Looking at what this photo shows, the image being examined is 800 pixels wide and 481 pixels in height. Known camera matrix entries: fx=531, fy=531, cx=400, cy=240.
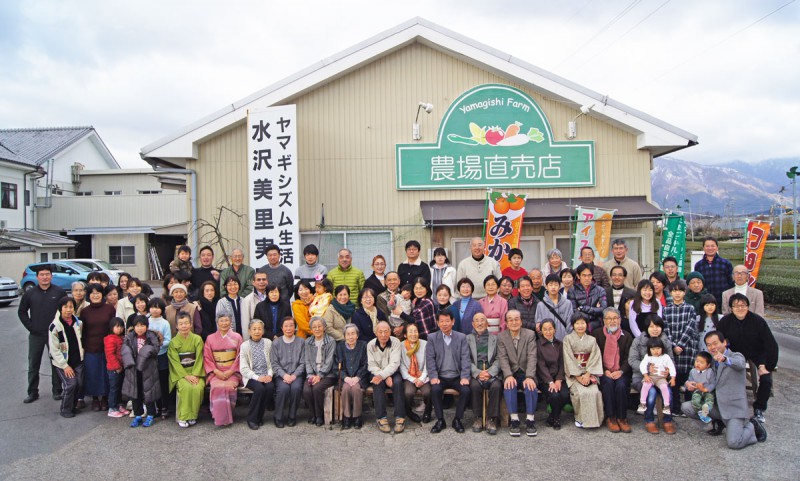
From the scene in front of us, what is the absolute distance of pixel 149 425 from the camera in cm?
591

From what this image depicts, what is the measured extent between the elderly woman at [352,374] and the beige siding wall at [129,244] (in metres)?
21.6

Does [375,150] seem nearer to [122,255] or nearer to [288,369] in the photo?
[288,369]

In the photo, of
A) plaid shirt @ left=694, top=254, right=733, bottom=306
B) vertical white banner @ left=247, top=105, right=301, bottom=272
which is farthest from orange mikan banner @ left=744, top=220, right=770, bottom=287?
vertical white banner @ left=247, top=105, right=301, bottom=272

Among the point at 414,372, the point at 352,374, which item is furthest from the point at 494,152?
the point at 352,374

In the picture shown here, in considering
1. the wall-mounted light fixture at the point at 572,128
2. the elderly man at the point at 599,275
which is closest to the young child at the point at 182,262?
the elderly man at the point at 599,275

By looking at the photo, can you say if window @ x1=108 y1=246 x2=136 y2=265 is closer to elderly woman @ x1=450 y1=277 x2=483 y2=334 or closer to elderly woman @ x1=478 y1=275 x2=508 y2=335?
elderly woman @ x1=450 y1=277 x2=483 y2=334

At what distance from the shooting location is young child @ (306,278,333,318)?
21.4 feet

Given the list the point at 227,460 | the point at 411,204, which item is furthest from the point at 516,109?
the point at 227,460

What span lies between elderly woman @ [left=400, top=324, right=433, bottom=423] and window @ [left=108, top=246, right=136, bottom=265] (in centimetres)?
2265

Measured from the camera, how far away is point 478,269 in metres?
7.29

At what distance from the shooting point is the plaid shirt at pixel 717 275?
277 inches

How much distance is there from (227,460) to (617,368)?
13.7 ft

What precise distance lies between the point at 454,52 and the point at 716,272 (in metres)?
5.90

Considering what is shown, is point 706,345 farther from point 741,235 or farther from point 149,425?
point 741,235
